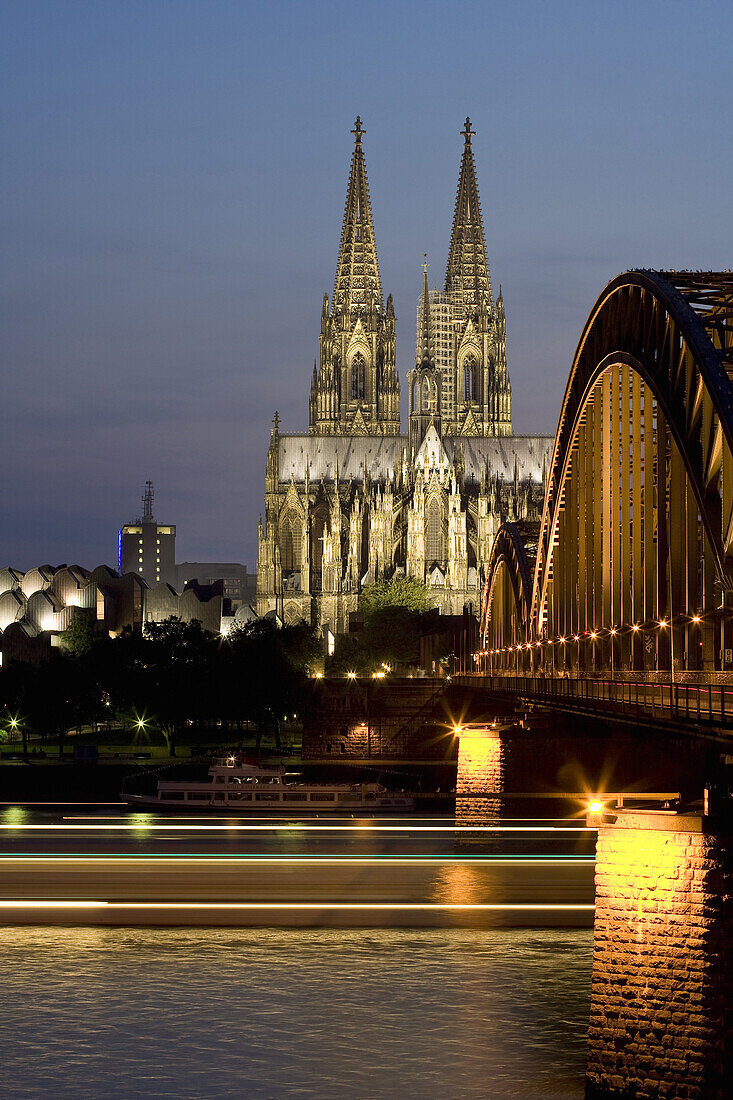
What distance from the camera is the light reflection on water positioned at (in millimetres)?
34562

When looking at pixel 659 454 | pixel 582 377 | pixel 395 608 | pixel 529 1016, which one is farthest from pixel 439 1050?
pixel 395 608

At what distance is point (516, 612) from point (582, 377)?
41.7m

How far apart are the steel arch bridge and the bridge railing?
909mm

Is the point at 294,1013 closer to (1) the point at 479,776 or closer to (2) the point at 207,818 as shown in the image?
(1) the point at 479,776

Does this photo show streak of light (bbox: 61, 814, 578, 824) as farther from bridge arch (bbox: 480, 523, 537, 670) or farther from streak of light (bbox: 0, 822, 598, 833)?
bridge arch (bbox: 480, 523, 537, 670)

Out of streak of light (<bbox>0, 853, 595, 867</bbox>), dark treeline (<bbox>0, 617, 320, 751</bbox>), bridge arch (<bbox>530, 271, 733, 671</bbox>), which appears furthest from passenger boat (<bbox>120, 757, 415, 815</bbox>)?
dark treeline (<bbox>0, 617, 320, 751</bbox>)

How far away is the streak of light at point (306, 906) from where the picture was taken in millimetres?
51031

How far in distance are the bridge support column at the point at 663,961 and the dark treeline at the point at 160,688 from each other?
101067mm

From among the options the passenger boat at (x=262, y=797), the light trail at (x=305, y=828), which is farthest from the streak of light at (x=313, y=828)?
the passenger boat at (x=262, y=797)

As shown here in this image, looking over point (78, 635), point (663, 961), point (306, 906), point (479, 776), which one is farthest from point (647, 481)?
point (78, 635)

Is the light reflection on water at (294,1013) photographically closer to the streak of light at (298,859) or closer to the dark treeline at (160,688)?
the streak of light at (298,859)

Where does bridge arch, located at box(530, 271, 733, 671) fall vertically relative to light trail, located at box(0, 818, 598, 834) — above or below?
above

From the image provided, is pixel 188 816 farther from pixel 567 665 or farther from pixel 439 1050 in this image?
pixel 439 1050

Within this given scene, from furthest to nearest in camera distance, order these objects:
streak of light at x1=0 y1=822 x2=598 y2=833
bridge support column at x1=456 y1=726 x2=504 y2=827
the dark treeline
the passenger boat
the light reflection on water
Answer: the dark treeline < the passenger boat < bridge support column at x1=456 y1=726 x2=504 y2=827 < streak of light at x1=0 y1=822 x2=598 y2=833 < the light reflection on water
